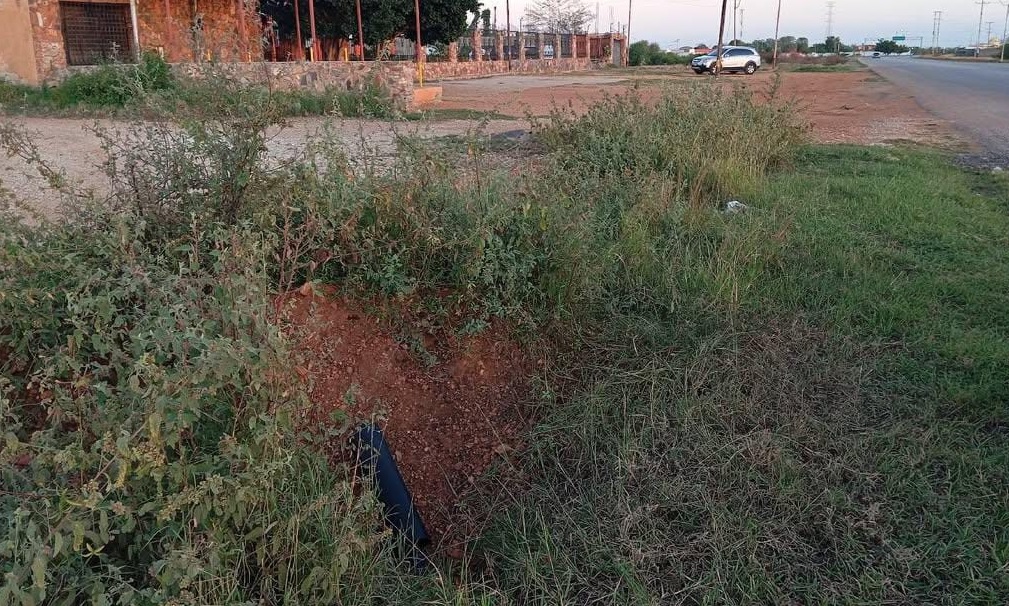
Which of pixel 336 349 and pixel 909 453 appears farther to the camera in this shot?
pixel 336 349

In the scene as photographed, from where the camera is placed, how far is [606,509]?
2967mm

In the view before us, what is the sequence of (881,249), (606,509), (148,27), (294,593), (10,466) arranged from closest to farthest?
(10,466)
(294,593)
(606,509)
(881,249)
(148,27)

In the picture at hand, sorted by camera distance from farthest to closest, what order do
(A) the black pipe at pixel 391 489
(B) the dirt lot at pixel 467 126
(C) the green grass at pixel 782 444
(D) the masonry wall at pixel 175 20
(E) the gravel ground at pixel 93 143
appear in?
(D) the masonry wall at pixel 175 20, (B) the dirt lot at pixel 467 126, (E) the gravel ground at pixel 93 143, (A) the black pipe at pixel 391 489, (C) the green grass at pixel 782 444

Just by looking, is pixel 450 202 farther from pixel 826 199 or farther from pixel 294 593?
pixel 826 199

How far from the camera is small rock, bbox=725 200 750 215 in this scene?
19.9ft

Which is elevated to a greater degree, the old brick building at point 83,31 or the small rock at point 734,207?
the old brick building at point 83,31

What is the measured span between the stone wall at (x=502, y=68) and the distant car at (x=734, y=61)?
687 cm

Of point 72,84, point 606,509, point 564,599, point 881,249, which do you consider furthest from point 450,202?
point 72,84

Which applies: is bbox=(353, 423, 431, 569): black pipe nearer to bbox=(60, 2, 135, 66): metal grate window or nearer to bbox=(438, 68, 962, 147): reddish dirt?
bbox=(438, 68, 962, 147): reddish dirt

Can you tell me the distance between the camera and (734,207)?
20.5 ft

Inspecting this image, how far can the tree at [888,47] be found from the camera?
108 m

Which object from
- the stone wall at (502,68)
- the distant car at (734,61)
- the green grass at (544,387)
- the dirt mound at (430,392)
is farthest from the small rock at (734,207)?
the distant car at (734,61)

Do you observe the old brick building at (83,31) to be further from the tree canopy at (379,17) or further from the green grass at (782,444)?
the green grass at (782,444)

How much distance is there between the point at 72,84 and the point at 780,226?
13.4 meters
